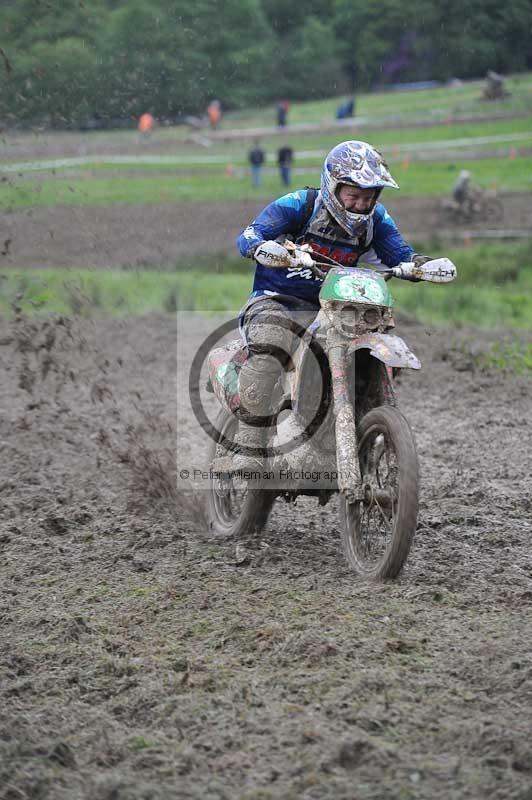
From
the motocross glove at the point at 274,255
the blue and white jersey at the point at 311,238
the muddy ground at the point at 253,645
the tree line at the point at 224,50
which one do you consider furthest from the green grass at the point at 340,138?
the motocross glove at the point at 274,255

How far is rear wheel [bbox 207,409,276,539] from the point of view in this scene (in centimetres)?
680

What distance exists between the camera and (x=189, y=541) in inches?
268

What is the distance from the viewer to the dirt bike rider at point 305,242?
594 centimetres

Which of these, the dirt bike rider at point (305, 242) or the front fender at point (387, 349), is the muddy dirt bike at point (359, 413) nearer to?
the front fender at point (387, 349)

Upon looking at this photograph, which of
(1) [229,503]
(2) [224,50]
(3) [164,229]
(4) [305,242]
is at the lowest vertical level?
(1) [229,503]

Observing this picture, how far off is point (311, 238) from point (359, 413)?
3.28ft

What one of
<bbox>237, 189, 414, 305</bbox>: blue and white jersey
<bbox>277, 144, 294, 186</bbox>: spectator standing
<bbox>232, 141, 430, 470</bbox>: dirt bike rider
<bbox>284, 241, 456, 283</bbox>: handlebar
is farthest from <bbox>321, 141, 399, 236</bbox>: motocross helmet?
<bbox>277, 144, 294, 186</bbox>: spectator standing

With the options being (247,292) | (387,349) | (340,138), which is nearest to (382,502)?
(387,349)

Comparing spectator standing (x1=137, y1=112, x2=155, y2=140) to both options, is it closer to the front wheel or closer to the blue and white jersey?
the blue and white jersey

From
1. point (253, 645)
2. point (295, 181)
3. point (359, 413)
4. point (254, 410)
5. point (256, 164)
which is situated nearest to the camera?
point (253, 645)

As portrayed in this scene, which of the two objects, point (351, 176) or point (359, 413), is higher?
point (351, 176)

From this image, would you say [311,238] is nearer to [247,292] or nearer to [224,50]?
[247,292]

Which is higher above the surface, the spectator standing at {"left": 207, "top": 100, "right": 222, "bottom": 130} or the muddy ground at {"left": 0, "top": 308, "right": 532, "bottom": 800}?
the spectator standing at {"left": 207, "top": 100, "right": 222, "bottom": 130}

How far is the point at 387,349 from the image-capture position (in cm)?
563
